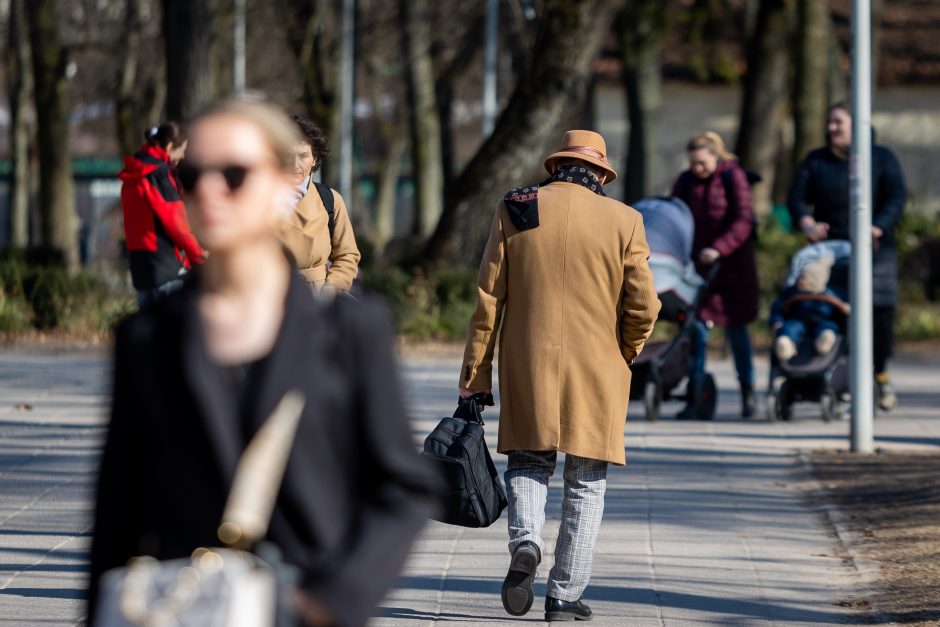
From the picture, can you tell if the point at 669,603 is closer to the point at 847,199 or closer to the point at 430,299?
the point at 847,199

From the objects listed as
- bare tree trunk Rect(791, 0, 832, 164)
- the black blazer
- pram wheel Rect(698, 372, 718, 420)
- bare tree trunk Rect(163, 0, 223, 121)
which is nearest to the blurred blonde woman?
the black blazer

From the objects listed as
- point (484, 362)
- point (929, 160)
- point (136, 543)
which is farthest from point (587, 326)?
point (929, 160)

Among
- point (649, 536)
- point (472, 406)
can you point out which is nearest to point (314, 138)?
point (472, 406)

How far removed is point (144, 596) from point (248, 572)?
0.48ft

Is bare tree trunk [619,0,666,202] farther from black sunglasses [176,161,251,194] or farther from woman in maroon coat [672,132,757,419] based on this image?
black sunglasses [176,161,251,194]

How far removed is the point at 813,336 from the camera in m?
11.6

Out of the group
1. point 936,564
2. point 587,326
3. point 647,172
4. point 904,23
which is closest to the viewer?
point 587,326

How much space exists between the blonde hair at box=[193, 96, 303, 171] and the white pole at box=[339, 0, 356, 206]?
28698mm

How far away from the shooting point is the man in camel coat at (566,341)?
5848 millimetres

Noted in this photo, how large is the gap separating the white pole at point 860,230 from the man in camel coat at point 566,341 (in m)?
4.18

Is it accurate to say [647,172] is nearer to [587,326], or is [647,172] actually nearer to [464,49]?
[464,49]

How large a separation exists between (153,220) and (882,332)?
4880mm

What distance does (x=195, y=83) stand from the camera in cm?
1791

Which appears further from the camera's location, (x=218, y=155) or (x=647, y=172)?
(x=647, y=172)
